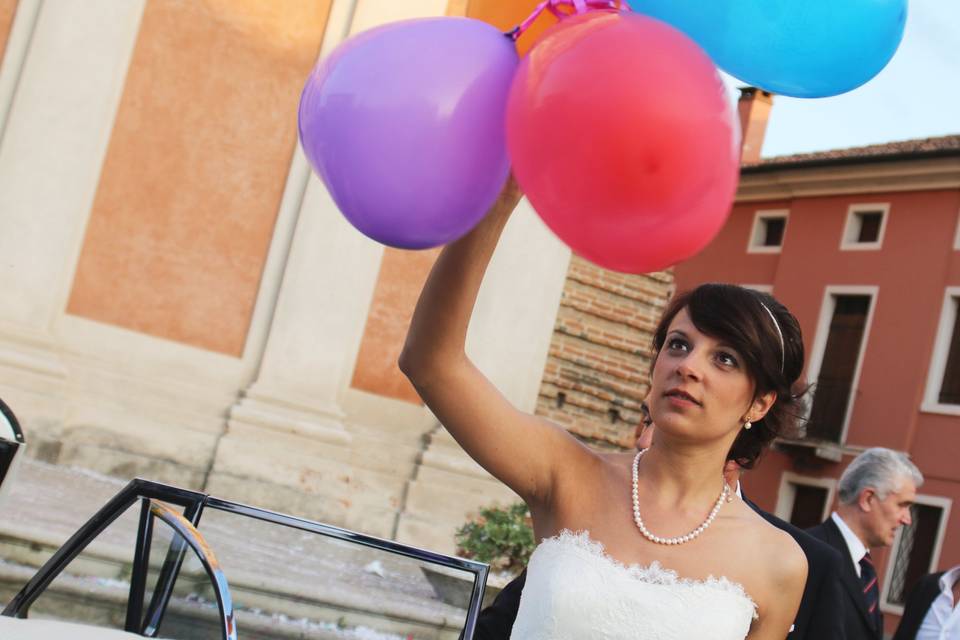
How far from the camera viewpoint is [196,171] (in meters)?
10.8

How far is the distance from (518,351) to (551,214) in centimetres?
1012

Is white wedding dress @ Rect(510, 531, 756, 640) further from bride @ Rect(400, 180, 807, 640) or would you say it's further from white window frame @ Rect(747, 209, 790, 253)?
white window frame @ Rect(747, 209, 790, 253)

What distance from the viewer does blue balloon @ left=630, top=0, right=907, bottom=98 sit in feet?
6.59

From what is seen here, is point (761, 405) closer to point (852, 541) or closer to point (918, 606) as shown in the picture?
point (852, 541)

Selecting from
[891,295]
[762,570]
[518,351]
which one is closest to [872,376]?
[891,295]

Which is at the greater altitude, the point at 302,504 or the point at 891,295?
the point at 891,295

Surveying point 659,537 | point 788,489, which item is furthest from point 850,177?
point 659,537

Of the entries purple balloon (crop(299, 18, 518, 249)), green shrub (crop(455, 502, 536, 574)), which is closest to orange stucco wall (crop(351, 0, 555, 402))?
green shrub (crop(455, 502, 536, 574))

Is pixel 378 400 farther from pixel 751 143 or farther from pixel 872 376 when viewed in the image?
pixel 751 143

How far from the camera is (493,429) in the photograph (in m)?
2.29

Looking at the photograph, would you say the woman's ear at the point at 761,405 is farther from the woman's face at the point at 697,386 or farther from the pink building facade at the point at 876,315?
the pink building facade at the point at 876,315

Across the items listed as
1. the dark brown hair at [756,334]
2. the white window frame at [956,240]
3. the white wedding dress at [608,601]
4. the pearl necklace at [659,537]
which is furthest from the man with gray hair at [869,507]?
the white window frame at [956,240]

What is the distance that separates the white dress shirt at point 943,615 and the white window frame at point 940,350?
66.0 ft

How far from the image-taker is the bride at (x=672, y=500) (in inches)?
95.9
